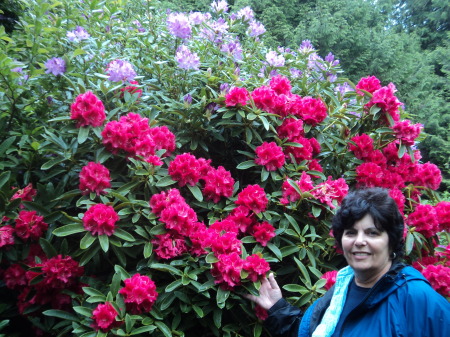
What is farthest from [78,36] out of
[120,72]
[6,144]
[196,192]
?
[196,192]

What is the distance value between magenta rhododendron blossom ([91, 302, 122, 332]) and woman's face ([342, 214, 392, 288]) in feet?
2.93

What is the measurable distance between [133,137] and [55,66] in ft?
2.03

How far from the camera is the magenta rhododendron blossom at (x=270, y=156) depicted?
2098 mm

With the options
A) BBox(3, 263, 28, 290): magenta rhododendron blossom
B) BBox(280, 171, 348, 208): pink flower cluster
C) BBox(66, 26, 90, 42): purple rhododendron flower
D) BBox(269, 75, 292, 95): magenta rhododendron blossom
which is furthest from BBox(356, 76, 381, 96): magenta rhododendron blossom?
BBox(3, 263, 28, 290): magenta rhododendron blossom

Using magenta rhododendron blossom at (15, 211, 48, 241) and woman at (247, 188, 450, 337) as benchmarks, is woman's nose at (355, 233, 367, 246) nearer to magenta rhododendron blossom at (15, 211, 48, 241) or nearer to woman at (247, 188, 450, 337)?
woman at (247, 188, 450, 337)

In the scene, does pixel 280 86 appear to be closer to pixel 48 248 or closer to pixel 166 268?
pixel 166 268

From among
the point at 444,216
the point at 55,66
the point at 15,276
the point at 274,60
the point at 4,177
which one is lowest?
the point at 15,276

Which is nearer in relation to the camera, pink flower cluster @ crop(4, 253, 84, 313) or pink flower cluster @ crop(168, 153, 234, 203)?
pink flower cluster @ crop(4, 253, 84, 313)

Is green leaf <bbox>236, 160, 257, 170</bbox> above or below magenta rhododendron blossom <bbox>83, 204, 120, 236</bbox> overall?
above

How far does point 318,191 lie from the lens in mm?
2000

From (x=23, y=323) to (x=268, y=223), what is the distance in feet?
4.27

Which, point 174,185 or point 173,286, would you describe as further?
point 174,185

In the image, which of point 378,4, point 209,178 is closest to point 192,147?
point 209,178

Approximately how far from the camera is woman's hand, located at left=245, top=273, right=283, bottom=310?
1.78 m
